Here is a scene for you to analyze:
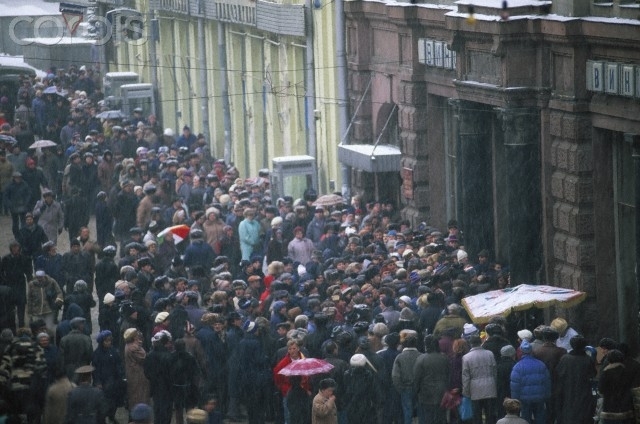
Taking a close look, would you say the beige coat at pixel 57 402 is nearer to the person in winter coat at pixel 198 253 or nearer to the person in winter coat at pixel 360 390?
the person in winter coat at pixel 360 390

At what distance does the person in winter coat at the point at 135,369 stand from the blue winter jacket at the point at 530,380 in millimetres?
4057

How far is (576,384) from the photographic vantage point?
18.2 metres

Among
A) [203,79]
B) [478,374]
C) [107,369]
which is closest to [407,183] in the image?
[107,369]

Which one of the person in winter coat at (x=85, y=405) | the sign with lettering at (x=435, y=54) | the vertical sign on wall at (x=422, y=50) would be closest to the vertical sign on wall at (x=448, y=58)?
the sign with lettering at (x=435, y=54)

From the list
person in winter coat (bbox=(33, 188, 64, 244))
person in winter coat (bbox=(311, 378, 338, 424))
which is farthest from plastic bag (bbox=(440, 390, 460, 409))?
person in winter coat (bbox=(33, 188, 64, 244))

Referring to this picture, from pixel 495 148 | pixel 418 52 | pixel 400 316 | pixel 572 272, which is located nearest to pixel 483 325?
pixel 400 316

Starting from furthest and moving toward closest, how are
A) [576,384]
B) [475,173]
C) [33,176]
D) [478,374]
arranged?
[33,176], [475,173], [478,374], [576,384]

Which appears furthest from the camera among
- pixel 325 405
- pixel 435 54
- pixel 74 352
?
pixel 435 54

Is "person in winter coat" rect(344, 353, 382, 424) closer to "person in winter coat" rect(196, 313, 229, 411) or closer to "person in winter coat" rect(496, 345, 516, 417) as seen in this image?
"person in winter coat" rect(496, 345, 516, 417)

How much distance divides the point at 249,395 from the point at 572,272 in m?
5.13

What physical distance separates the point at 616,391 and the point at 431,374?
81.5 inches

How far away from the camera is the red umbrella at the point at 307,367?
18359mm

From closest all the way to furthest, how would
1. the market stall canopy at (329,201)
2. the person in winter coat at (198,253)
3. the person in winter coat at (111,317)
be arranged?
1. the person in winter coat at (111,317)
2. the person in winter coat at (198,253)
3. the market stall canopy at (329,201)

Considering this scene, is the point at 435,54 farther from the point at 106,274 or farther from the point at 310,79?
the point at 310,79
